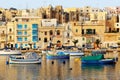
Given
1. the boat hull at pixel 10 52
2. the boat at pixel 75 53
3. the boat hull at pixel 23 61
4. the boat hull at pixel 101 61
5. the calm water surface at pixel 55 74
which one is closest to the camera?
the calm water surface at pixel 55 74

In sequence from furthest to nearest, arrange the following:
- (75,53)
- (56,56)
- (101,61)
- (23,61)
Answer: (75,53) → (56,56) → (23,61) → (101,61)

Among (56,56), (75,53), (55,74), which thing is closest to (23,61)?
(56,56)

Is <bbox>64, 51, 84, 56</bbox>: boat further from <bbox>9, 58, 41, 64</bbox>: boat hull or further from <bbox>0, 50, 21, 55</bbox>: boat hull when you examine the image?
<bbox>9, 58, 41, 64</bbox>: boat hull

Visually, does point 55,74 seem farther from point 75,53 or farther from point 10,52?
point 10,52

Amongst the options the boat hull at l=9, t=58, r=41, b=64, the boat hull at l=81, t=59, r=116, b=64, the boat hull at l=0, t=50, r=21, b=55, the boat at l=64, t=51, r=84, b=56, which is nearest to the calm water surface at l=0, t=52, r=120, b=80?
the boat hull at l=9, t=58, r=41, b=64

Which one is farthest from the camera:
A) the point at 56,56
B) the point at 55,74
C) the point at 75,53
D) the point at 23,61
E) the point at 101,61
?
the point at 75,53

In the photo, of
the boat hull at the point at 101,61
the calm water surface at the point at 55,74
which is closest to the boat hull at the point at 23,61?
the boat hull at the point at 101,61

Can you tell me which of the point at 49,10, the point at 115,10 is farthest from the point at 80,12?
the point at 115,10

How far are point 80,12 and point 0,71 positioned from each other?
50.7 metres

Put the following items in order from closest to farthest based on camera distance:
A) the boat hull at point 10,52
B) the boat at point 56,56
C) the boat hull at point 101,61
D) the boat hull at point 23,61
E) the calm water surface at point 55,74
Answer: the calm water surface at point 55,74 < the boat hull at point 101,61 < the boat hull at point 23,61 < the boat at point 56,56 < the boat hull at point 10,52

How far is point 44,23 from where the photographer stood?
241 ft

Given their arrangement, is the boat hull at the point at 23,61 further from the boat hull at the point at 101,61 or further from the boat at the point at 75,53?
the boat at the point at 75,53

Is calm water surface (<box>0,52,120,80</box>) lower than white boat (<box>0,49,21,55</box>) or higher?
lower

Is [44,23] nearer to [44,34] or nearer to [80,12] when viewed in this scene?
[44,34]
